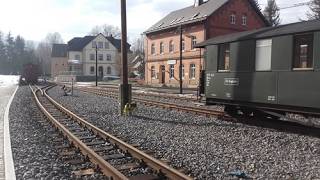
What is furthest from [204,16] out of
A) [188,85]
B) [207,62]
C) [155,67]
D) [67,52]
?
[67,52]

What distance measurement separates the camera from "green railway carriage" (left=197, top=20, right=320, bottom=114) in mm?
10680

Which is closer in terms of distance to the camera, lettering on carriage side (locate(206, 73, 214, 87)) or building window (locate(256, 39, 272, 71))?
building window (locate(256, 39, 272, 71))

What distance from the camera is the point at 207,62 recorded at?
49.6 ft

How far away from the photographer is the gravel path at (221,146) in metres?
7.57

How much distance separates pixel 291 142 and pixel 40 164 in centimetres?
586

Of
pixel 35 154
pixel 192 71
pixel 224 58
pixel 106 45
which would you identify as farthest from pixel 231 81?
pixel 106 45

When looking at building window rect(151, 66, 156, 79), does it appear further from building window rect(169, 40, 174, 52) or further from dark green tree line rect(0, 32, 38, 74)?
dark green tree line rect(0, 32, 38, 74)

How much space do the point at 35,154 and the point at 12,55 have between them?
499 feet

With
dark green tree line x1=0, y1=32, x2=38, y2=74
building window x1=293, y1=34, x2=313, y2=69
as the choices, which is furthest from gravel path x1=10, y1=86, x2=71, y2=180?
dark green tree line x1=0, y1=32, x2=38, y2=74

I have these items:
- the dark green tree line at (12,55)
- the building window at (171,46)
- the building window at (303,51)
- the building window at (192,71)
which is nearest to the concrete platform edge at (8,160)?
the building window at (303,51)

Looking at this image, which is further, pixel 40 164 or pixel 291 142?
pixel 291 142

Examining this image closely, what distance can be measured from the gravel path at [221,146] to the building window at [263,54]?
184 cm

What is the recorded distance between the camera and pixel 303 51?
11.0 metres

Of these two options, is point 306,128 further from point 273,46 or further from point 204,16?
point 204,16
